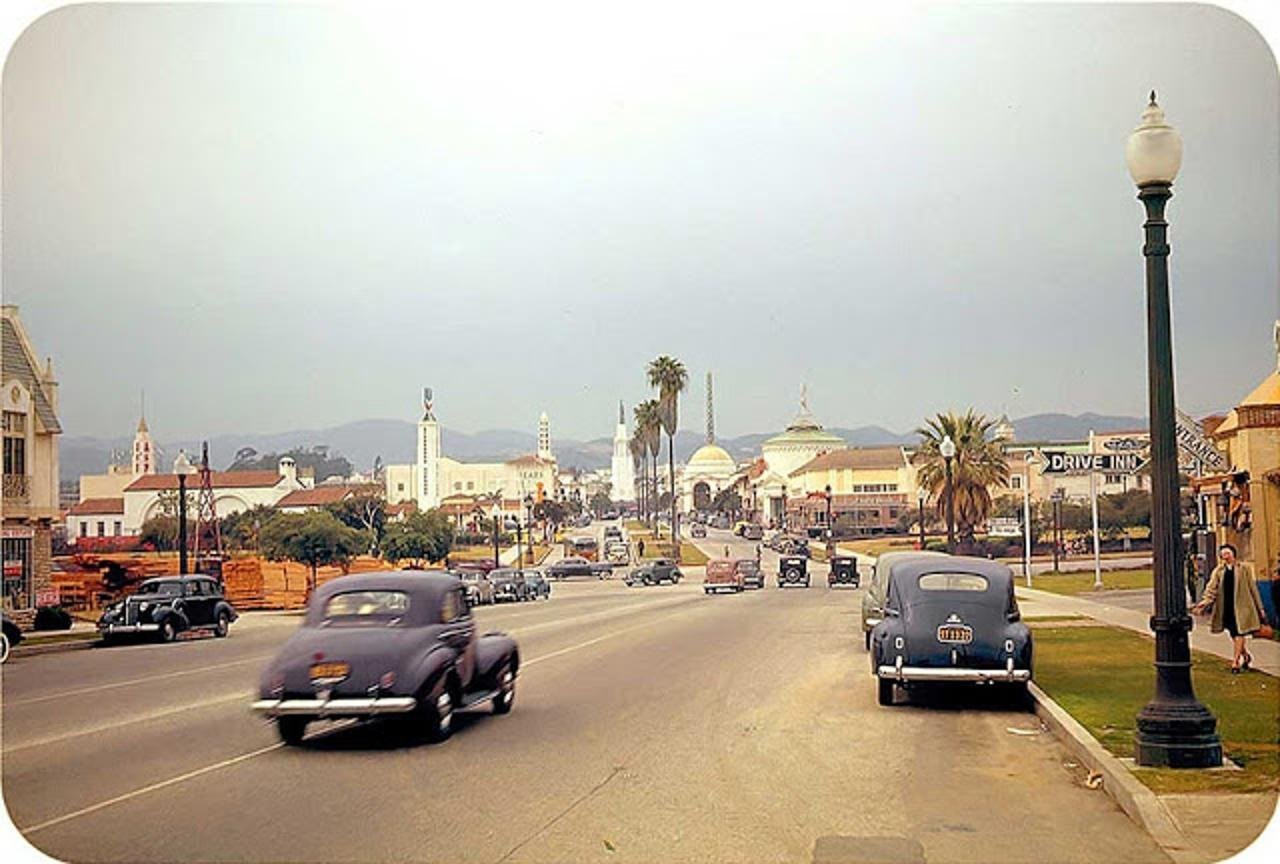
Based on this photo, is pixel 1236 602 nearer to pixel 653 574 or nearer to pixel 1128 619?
pixel 1128 619

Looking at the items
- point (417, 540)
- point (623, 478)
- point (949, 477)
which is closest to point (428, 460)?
point (417, 540)

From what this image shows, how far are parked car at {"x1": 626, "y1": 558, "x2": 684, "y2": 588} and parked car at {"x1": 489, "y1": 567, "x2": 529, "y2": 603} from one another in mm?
18236

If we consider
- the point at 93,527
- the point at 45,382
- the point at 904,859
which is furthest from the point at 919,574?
the point at 93,527

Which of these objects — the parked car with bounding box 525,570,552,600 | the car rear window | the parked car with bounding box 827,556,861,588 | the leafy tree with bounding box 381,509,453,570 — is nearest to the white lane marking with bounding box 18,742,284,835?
the car rear window

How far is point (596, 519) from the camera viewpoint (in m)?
131

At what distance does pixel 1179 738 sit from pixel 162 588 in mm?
22136

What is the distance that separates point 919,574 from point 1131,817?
263 inches

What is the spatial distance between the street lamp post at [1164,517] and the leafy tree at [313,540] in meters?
17.1

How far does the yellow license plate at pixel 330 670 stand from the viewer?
12.0 m

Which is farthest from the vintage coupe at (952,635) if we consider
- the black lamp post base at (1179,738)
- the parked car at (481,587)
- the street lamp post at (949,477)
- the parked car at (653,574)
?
the parked car at (653,574)

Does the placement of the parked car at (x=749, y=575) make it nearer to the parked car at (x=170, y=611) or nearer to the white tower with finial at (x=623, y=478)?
the parked car at (x=170, y=611)

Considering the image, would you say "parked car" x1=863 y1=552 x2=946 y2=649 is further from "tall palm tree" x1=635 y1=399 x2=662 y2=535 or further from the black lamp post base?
"tall palm tree" x1=635 y1=399 x2=662 y2=535

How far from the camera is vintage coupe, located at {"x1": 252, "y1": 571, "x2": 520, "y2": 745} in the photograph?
11922 mm

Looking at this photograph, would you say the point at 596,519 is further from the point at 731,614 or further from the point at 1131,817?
the point at 1131,817
